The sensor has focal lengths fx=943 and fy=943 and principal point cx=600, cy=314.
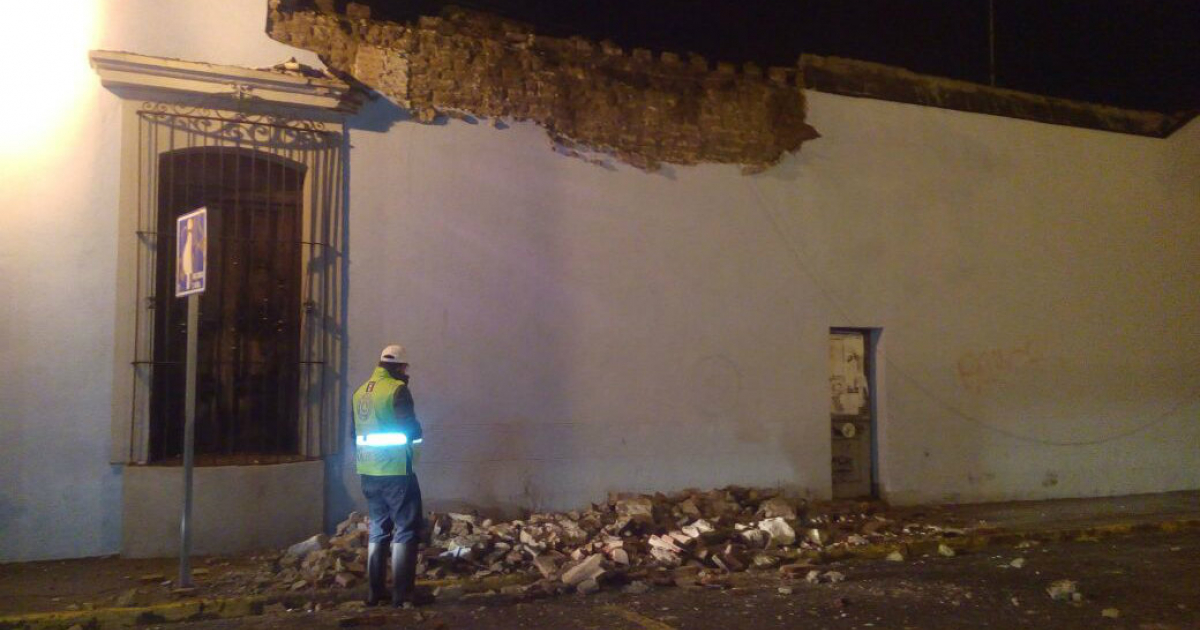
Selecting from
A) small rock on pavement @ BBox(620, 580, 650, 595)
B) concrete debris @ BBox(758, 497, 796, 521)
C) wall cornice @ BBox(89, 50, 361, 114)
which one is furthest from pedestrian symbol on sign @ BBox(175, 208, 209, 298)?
concrete debris @ BBox(758, 497, 796, 521)

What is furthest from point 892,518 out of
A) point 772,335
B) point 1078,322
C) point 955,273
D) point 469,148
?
point 469,148

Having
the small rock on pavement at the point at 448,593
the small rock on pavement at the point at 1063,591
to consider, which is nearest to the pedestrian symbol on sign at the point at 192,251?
the small rock on pavement at the point at 448,593

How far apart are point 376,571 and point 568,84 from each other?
5.31 m

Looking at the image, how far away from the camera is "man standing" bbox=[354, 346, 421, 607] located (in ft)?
21.9

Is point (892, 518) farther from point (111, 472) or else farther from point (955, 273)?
point (111, 472)

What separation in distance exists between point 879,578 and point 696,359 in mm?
3062

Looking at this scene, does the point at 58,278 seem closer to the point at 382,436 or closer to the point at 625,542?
the point at 382,436

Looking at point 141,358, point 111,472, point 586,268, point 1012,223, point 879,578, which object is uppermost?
point 1012,223

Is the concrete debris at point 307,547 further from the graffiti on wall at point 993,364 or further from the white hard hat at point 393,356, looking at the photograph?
the graffiti on wall at point 993,364

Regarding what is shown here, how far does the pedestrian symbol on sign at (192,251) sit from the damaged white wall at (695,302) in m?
1.49

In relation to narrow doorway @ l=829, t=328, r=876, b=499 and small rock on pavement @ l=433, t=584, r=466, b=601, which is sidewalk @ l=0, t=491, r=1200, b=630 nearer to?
small rock on pavement @ l=433, t=584, r=466, b=601

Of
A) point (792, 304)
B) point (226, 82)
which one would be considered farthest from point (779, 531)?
point (226, 82)

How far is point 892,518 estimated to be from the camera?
33.1 ft

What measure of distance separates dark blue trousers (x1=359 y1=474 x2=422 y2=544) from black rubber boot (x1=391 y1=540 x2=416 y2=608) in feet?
0.19
